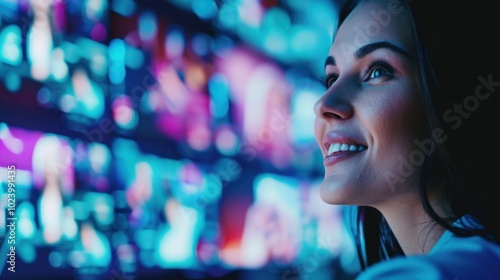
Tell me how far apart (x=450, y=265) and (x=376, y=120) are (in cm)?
29

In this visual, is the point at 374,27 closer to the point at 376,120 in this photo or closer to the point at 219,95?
the point at 376,120

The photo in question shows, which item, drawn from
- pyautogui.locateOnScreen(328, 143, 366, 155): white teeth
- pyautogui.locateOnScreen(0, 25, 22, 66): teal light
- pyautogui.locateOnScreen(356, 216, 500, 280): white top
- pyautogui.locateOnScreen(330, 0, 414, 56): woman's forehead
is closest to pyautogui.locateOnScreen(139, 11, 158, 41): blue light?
pyautogui.locateOnScreen(0, 25, 22, 66): teal light

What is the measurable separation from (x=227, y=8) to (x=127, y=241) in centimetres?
104

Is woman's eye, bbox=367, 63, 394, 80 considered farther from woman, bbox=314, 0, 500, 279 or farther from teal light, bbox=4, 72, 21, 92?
teal light, bbox=4, 72, 21, 92

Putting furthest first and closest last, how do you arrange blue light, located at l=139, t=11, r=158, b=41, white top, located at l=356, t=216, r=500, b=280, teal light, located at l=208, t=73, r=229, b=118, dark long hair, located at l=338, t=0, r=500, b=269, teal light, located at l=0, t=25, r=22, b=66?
teal light, located at l=208, t=73, r=229, b=118
blue light, located at l=139, t=11, r=158, b=41
teal light, located at l=0, t=25, r=22, b=66
dark long hair, located at l=338, t=0, r=500, b=269
white top, located at l=356, t=216, r=500, b=280

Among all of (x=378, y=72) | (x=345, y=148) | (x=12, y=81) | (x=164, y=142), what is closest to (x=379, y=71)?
(x=378, y=72)

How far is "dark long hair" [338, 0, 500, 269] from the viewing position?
2.40 ft

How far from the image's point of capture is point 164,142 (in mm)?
1835

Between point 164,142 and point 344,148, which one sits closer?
point 344,148

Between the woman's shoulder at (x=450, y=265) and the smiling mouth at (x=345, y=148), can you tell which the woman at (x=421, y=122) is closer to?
the smiling mouth at (x=345, y=148)

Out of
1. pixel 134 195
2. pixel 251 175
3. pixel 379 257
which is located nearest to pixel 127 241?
pixel 134 195

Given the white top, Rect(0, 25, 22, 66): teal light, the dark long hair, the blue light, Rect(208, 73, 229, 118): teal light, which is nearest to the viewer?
the white top

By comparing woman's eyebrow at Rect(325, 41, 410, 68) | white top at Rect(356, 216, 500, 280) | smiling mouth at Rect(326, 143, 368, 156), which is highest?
woman's eyebrow at Rect(325, 41, 410, 68)

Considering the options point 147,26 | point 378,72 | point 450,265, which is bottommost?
point 450,265
